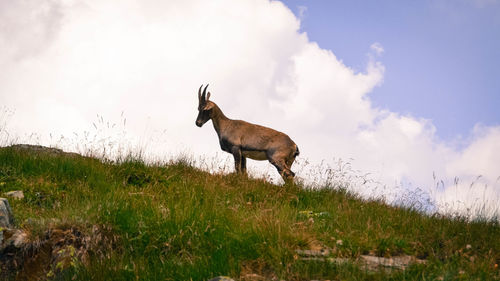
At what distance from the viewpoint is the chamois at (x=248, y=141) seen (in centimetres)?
1256

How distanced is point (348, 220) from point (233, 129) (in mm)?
6356

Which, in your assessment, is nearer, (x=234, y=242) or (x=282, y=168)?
(x=234, y=242)

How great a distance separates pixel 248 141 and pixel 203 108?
5.69ft

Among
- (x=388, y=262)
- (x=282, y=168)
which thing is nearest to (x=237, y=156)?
(x=282, y=168)

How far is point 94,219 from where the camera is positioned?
690 centimetres

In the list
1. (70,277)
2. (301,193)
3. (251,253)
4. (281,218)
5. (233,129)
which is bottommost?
(70,277)

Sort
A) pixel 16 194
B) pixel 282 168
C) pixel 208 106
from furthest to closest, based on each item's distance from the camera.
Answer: pixel 208 106 < pixel 282 168 < pixel 16 194

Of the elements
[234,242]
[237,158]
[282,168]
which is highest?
[237,158]

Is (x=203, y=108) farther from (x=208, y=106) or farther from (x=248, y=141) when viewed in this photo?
(x=248, y=141)

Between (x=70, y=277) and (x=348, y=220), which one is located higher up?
(x=348, y=220)

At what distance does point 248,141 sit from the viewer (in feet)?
42.4

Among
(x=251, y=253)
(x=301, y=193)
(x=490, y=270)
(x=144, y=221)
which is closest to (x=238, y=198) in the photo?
(x=301, y=193)

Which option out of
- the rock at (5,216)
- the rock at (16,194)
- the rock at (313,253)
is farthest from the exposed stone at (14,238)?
the rock at (313,253)

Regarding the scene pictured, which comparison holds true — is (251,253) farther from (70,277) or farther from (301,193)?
(301,193)
